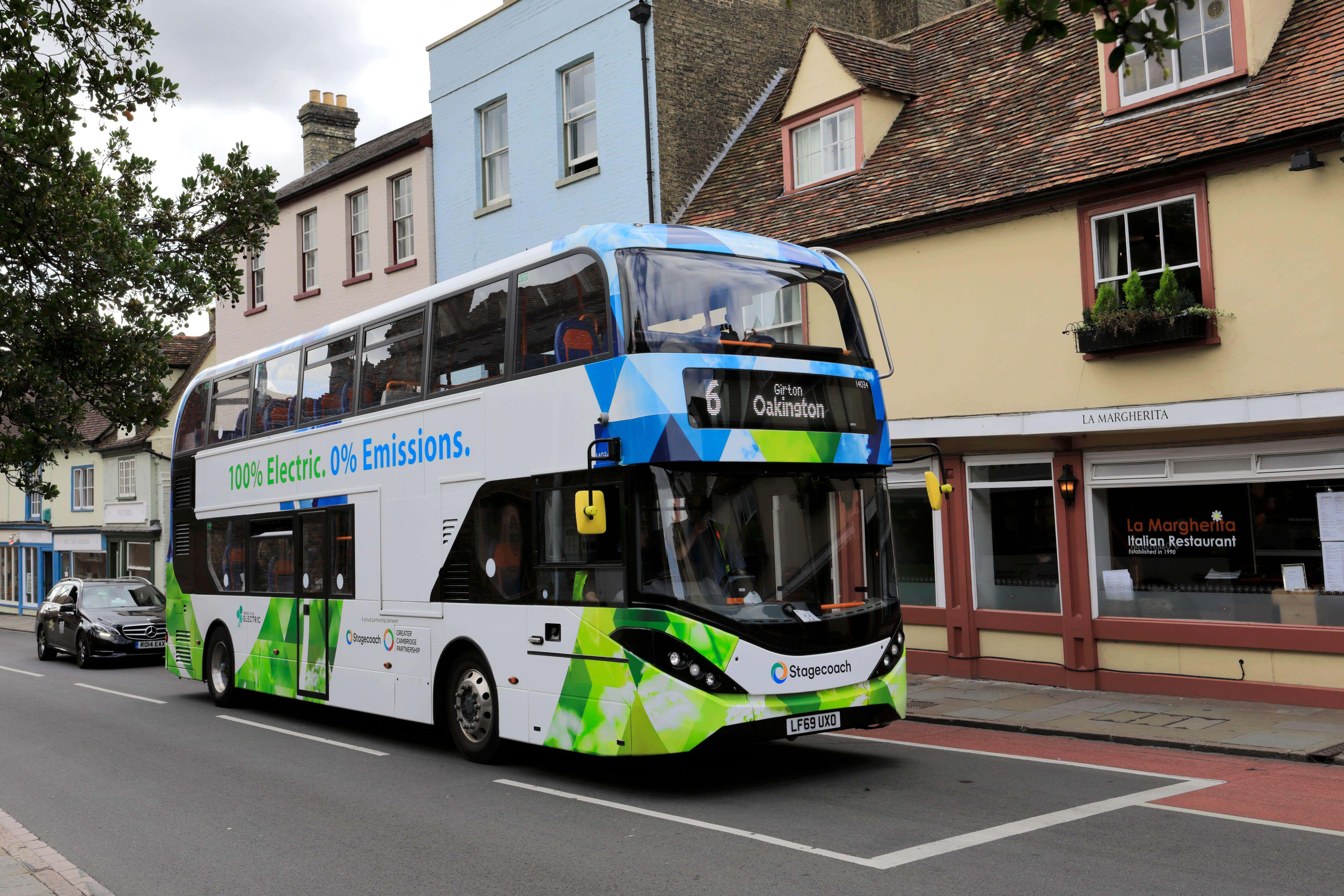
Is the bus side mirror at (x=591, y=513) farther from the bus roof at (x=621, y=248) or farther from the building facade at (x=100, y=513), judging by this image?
the building facade at (x=100, y=513)

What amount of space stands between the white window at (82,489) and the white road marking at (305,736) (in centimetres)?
3206

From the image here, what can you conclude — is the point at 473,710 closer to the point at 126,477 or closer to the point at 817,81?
the point at 817,81

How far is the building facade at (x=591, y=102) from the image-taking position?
64.8 feet

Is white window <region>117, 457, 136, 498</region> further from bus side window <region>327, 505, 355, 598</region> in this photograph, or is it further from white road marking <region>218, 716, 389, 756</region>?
bus side window <region>327, 505, 355, 598</region>

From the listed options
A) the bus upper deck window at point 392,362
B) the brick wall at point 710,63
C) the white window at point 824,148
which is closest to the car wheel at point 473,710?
A: the bus upper deck window at point 392,362

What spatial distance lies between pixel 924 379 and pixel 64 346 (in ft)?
33.4

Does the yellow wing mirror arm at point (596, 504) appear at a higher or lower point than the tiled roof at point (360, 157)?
lower

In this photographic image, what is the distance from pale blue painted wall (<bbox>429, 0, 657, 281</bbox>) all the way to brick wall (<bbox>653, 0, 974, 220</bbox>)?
297 millimetres

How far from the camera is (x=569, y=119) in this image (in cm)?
2100

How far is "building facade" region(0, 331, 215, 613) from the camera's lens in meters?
37.4

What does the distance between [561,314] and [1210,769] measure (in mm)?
6305

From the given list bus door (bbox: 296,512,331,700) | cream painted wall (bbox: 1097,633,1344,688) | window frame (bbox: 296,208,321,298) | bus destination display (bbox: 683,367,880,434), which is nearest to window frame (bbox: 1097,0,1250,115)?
bus destination display (bbox: 683,367,880,434)

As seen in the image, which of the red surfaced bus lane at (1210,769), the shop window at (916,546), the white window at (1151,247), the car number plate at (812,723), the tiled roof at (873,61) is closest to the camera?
the red surfaced bus lane at (1210,769)

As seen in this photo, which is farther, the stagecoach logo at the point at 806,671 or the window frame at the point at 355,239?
the window frame at the point at 355,239
